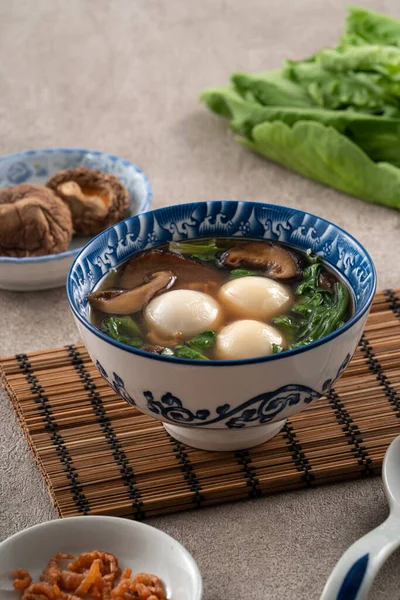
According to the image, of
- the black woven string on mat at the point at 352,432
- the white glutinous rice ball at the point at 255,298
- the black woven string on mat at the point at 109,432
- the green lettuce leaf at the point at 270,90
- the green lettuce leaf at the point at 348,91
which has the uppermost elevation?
the white glutinous rice ball at the point at 255,298

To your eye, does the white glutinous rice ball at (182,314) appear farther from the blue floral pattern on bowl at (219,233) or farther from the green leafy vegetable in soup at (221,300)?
the blue floral pattern on bowl at (219,233)

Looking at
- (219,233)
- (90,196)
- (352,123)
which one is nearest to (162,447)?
(219,233)

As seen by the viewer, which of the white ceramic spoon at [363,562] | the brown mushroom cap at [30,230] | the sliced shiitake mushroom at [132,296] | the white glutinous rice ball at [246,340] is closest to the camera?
the white ceramic spoon at [363,562]

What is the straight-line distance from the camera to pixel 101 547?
1.29 metres

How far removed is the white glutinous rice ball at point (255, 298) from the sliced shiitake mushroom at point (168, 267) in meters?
0.06

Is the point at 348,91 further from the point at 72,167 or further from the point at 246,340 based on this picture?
the point at 246,340

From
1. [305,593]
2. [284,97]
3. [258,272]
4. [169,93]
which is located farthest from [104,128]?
[305,593]

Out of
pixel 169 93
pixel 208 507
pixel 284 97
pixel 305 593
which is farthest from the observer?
pixel 169 93

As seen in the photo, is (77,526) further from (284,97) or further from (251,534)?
(284,97)

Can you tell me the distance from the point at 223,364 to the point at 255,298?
28 centimetres

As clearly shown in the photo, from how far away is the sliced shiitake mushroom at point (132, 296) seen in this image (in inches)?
57.1

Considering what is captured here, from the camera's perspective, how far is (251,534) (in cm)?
134

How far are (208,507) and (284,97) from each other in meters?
1.63

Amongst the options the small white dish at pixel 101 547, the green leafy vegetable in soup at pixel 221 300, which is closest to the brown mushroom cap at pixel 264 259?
the green leafy vegetable in soup at pixel 221 300
